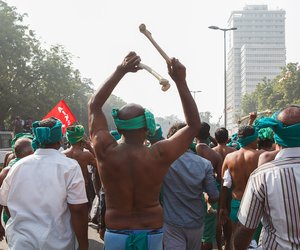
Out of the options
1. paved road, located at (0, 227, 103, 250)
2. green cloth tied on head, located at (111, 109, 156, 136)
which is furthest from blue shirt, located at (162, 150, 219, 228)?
paved road, located at (0, 227, 103, 250)

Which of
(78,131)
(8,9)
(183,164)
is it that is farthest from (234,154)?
(8,9)

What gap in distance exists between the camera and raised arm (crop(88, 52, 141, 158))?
2.77 m

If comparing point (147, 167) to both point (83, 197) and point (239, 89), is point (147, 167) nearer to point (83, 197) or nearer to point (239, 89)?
point (83, 197)

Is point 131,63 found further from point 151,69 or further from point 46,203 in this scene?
point 46,203

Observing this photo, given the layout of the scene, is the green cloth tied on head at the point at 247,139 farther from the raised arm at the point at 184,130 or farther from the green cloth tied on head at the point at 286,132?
the green cloth tied on head at the point at 286,132

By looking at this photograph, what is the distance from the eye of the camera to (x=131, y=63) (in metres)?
2.75

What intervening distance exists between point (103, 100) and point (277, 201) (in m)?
1.31

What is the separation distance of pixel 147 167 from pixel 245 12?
17946 centimetres

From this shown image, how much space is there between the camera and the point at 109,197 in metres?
2.85

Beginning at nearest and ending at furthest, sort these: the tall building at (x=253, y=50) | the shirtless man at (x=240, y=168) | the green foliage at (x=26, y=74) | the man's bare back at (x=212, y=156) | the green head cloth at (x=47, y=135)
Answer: the green head cloth at (x=47, y=135) → the shirtless man at (x=240, y=168) → the man's bare back at (x=212, y=156) → the green foliage at (x=26, y=74) → the tall building at (x=253, y=50)

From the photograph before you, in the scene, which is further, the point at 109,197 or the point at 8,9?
the point at 8,9

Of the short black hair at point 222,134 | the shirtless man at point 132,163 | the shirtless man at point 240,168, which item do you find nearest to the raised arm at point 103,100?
the shirtless man at point 132,163

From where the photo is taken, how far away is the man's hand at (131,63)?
2.76 meters

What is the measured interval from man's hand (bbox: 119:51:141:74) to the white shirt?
0.97m
